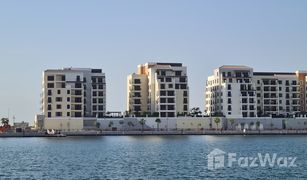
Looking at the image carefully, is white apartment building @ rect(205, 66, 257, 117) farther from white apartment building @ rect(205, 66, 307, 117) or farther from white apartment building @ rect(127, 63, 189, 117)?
white apartment building @ rect(127, 63, 189, 117)

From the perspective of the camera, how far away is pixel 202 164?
7831 centimetres

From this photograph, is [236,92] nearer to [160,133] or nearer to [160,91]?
[160,91]

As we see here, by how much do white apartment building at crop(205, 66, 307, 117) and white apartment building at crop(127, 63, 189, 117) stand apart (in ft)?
34.9

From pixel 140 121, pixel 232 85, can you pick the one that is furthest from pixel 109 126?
pixel 232 85

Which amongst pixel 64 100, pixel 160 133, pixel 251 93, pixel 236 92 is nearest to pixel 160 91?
pixel 160 133

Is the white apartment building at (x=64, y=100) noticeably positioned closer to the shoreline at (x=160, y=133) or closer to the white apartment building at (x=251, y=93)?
the shoreline at (x=160, y=133)

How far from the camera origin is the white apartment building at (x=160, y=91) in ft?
592

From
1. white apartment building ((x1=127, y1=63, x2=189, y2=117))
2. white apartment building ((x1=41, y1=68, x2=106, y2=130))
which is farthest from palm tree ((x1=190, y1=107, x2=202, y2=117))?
white apartment building ((x1=41, y1=68, x2=106, y2=130))

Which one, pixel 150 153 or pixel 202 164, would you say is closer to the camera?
pixel 202 164

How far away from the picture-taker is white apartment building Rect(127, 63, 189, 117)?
592 feet

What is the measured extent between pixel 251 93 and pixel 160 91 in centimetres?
2529

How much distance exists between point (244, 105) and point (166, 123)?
22548mm

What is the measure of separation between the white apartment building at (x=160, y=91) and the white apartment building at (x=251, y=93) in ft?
34.9

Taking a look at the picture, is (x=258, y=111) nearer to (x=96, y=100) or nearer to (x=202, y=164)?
(x=96, y=100)
